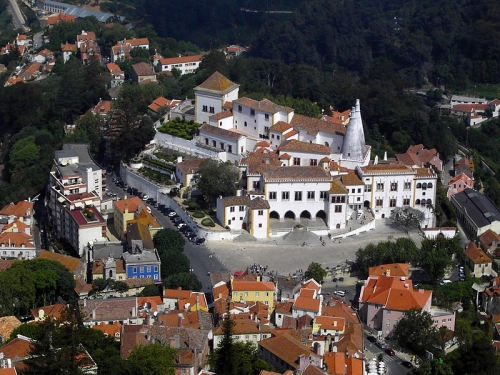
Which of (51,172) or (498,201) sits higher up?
(51,172)

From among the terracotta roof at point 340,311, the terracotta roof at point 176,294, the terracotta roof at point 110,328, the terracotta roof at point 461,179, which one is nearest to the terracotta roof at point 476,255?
the terracotta roof at point 340,311

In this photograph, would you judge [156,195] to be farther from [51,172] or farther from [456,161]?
[456,161]

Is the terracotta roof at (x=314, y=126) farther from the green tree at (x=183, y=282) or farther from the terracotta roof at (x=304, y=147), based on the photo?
the green tree at (x=183, y=282)

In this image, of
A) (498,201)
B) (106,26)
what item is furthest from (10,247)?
(106,26)

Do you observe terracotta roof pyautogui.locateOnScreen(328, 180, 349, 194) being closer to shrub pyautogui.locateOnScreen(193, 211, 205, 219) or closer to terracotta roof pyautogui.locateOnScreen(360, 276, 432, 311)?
shrub pyautogui.locateOnScreen(193, 211, 205, 219)

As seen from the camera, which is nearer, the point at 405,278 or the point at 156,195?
the point at 405,278
